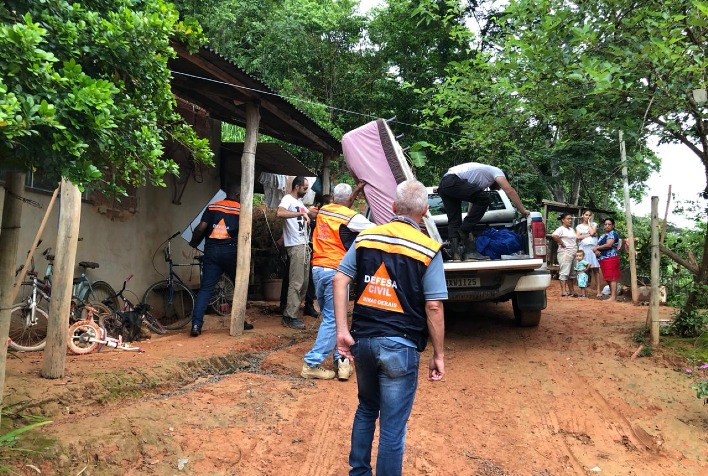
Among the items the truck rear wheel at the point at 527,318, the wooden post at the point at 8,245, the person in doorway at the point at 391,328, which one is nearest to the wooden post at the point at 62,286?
the wooden post at the point at 8,245

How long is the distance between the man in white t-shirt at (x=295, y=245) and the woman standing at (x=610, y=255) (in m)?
6.06

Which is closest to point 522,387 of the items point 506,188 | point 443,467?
point 443,467

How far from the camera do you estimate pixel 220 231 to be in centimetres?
664

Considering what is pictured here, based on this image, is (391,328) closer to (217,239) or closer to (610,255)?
(217,239)

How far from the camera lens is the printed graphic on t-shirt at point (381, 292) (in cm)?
274

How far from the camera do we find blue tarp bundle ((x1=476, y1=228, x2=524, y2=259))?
636 centimetres

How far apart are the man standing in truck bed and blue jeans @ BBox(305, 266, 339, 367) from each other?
1.78 metres

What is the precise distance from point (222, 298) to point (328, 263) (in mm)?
3972

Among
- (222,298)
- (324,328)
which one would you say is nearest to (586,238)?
(222,298)

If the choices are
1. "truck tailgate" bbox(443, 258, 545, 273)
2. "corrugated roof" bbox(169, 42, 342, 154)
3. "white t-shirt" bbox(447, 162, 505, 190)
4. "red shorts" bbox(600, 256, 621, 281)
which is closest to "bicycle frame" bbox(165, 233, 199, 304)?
"corrugated roof" bbox(169, 42, 342, 154)

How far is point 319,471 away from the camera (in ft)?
10.9

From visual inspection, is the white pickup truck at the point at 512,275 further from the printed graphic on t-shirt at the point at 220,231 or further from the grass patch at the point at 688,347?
the printed graphic on t-shirt at the point at 220,231

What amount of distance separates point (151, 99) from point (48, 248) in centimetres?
383

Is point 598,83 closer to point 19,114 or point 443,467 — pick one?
point 443,467
